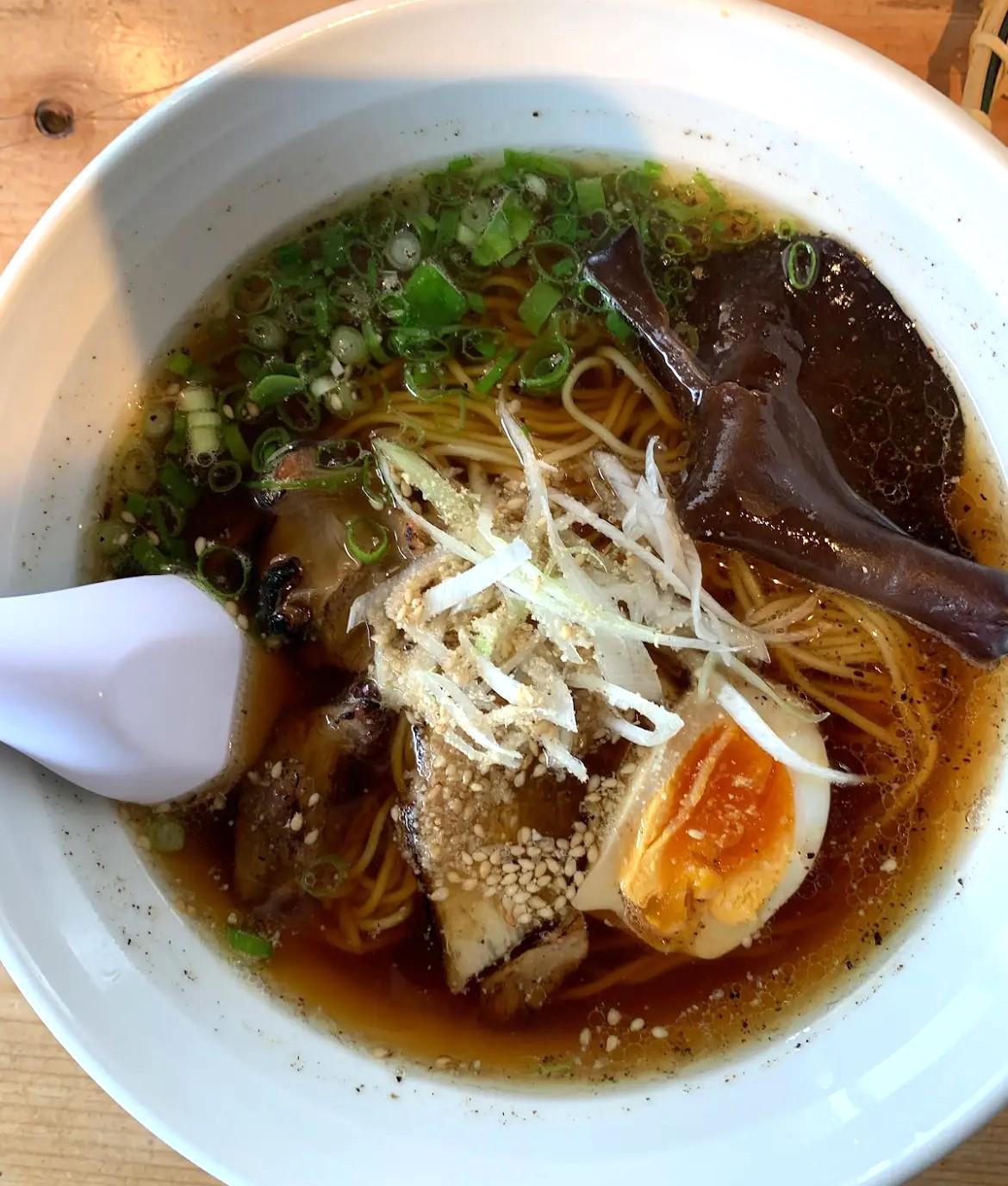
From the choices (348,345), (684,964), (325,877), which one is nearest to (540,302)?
(348,345)

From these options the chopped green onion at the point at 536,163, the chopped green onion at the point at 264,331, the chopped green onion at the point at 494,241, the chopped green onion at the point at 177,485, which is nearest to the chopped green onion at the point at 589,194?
Result: the chopped green onion at the point at 536,163

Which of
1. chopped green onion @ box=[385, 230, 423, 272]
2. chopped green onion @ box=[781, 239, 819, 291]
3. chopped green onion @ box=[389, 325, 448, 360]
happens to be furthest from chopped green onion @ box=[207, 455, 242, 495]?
chopped green onion @ box=[781, 239, 819, 291]

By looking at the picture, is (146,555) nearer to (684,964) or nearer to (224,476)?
(224,476)

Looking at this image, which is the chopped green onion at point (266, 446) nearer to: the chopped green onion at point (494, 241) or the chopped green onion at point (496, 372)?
the chopped green onion at point (496, 372)

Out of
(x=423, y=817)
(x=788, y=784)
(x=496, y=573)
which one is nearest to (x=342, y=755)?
(x=423, y=817)

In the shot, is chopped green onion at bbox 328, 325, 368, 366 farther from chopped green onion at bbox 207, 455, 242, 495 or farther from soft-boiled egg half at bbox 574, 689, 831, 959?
soft-boiled egg half at bbox 574, 689, 831, 959

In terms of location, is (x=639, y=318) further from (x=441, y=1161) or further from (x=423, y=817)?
(x=441, y=1161)
